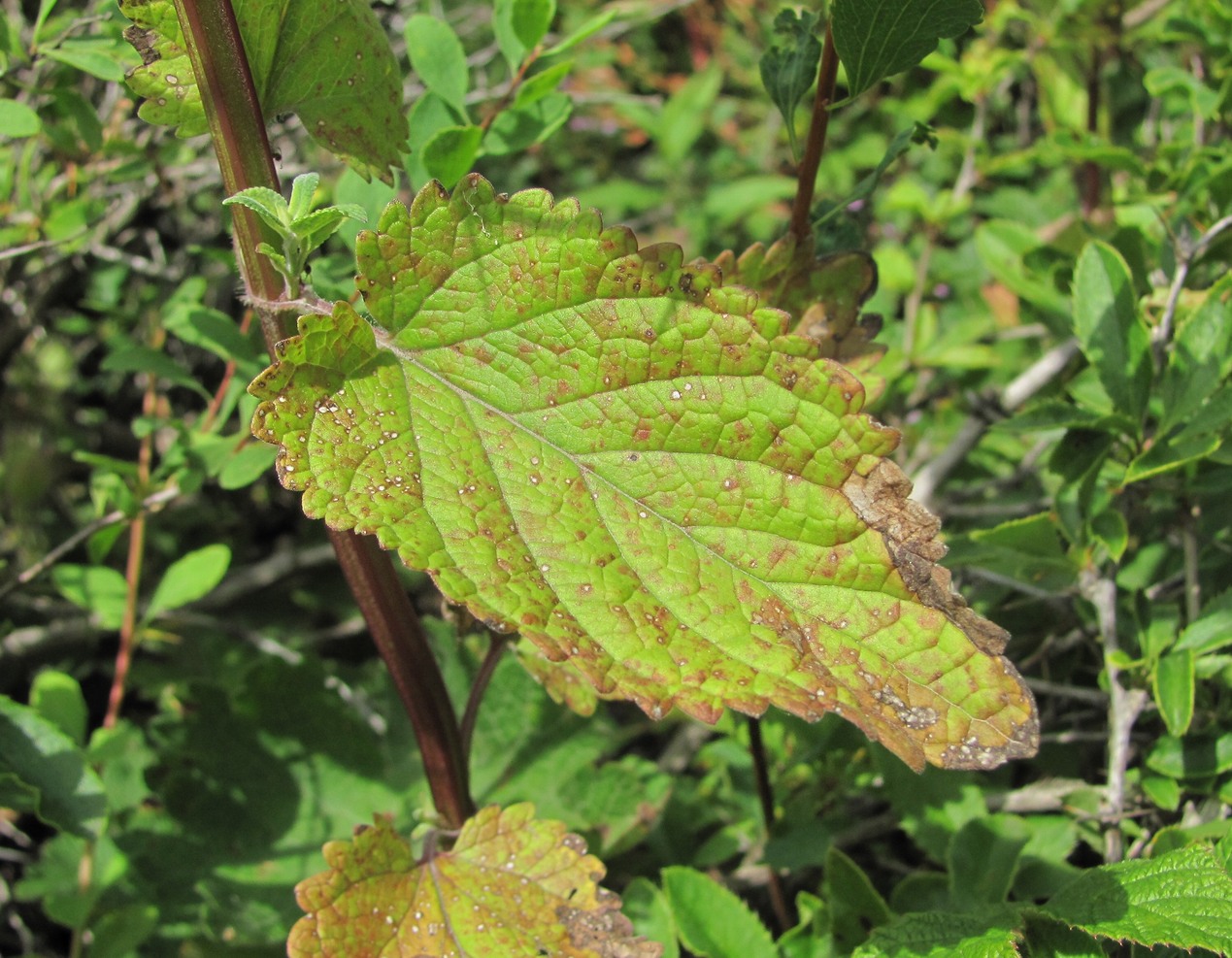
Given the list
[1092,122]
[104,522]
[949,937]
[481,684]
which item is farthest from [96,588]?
[1092,122]

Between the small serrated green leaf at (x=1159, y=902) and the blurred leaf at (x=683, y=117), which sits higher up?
the blurred leaf at (x=683, y=117)

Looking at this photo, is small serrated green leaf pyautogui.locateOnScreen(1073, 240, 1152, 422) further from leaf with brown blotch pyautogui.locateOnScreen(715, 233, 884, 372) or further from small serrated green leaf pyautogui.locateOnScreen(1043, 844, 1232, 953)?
small serrated green leaf pyautogui.locateOnScreen(1043, 844, 1232, 953)

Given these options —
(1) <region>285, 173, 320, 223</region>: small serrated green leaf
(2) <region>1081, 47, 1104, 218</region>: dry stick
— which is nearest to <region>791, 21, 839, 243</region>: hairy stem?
(1) <region>285, 173, 320, 223</region>: small serrated green leaf

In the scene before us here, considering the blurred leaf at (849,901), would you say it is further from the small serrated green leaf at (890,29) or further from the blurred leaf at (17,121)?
the blurred leaf at (17,121)

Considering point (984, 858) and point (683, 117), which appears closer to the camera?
point (984, 858)

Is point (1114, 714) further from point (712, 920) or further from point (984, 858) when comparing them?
point (712, 920)

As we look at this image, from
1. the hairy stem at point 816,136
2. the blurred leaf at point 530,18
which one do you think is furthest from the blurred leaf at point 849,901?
the blurred leaf at point 530,18
